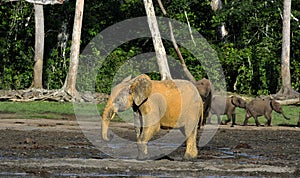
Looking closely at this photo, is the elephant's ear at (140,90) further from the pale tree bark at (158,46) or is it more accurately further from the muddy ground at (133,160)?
the pale tree bark at (158,46)

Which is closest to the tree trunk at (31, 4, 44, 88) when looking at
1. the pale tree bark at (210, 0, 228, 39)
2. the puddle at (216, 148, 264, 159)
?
the pale tree bark at (210, 0, 228, 39)

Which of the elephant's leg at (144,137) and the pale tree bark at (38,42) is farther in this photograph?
the pale tree bark at (38,42)

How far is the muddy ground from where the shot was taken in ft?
35.0

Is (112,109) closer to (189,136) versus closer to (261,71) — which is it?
(189,136)

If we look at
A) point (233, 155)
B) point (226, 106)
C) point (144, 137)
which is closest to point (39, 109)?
point (226, 106)

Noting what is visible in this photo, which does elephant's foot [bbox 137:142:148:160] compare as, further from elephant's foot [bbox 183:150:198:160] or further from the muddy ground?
elephant's foot [bbox 183:150:198:160]

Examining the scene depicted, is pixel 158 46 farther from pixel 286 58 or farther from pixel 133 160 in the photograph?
pixel 133 160

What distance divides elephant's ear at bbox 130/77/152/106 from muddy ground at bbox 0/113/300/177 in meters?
0.94

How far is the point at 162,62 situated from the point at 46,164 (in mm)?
20168

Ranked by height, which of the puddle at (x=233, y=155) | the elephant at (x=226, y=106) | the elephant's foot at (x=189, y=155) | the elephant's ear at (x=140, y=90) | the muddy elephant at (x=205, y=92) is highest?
the elephant's ear at (x=140, y=90)

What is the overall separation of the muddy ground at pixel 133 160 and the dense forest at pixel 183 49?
1365cm

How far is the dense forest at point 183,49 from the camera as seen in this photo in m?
32.9

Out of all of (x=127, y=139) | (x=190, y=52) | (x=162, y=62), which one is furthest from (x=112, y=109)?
(x=190, y=52)

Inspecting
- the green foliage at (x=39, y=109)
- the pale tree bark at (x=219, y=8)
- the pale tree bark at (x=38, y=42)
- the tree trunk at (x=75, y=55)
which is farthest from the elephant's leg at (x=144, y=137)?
the pale tree bark at (x=219, y=8)
